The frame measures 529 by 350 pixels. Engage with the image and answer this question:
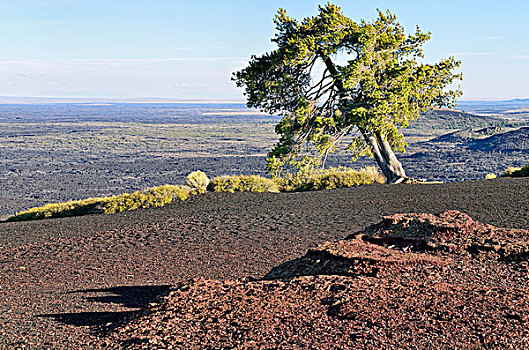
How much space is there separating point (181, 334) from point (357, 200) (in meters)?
8.05

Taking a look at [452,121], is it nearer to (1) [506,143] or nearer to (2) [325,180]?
(1) [506,143]

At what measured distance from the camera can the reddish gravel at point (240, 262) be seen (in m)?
4.48

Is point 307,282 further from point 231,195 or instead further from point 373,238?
point 231,195

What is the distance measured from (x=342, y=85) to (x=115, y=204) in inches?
255

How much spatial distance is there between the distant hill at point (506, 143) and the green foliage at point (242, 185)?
1733 inches

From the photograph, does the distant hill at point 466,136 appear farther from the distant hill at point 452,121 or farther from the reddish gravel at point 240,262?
the reddish gravel at point 240,262

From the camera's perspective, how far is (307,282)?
5152mm

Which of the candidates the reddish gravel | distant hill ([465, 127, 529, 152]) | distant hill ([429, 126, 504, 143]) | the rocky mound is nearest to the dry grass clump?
the reddish gravel

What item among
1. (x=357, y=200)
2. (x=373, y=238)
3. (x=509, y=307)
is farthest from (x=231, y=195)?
(x=509, y=307)

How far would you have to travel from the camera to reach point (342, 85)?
15.3 m

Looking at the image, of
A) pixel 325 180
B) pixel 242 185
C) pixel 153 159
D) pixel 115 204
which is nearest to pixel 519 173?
pixel 325 180

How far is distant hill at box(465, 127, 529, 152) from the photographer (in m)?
54.0

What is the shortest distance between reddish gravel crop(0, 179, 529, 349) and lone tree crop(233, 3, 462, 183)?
2.53m

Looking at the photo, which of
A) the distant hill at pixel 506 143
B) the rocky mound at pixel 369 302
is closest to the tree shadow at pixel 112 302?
the rocky mound at pixel 369 302
